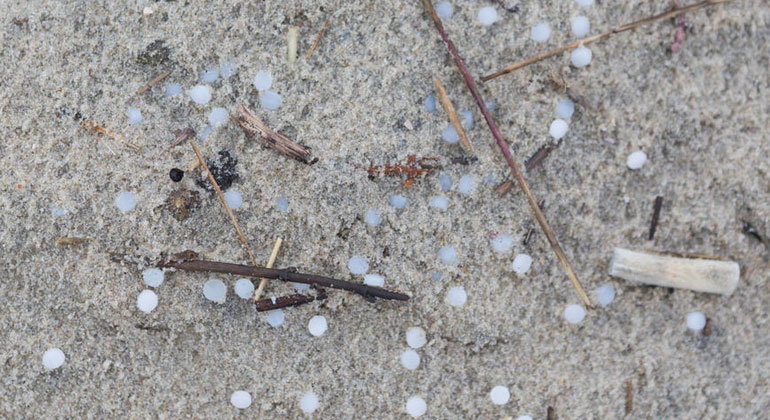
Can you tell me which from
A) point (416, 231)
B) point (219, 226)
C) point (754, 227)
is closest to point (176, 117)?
point (219, 226)

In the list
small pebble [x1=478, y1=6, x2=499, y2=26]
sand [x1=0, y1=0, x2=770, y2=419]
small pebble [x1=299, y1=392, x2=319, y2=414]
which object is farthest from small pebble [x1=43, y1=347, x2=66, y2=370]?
small pebble [x1=478, y1=6, x2=499, y2=26]

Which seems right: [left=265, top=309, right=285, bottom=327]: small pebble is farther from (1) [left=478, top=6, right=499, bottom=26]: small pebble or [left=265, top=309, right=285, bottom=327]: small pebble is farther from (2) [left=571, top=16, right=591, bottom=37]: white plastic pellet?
(2) [left=571, top=16, right=591, bottom=37]: white plastic pellet

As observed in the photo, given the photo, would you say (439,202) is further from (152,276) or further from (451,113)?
(152,276)

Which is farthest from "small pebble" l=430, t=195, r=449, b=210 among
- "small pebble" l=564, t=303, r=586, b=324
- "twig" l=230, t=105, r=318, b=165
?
"small pebble" l=564, t=303, r=586, b=324

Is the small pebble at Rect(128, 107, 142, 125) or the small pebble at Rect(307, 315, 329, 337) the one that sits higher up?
the small pebble at Rect(128, 107, 142, 125)

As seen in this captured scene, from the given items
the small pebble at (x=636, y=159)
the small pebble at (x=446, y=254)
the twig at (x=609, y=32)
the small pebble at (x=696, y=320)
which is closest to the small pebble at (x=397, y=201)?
the small pebble at (x=446, y=254)

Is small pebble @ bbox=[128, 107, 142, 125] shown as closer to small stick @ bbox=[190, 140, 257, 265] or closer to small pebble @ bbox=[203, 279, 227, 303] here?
small stick @ bbox=[190, 140, 257, 265]

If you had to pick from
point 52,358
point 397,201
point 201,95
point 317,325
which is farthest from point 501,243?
point 52,358

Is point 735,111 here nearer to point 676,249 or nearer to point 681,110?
point 681,110

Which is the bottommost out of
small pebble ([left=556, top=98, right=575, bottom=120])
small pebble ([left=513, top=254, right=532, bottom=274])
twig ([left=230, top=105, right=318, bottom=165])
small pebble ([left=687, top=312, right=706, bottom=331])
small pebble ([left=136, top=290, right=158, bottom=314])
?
small pebble ([left=687, top=312, right=706, bottom=331])
